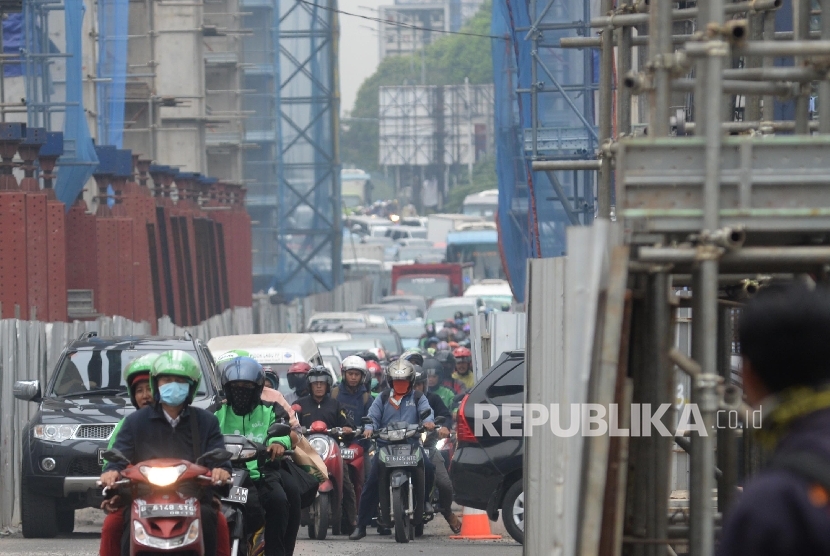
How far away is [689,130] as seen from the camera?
8.99 m

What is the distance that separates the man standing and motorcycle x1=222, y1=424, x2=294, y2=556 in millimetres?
5273

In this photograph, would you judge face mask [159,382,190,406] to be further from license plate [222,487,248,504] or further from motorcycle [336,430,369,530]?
motorcycle [336,430,369,530]

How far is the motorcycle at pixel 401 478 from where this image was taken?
13.4 meters

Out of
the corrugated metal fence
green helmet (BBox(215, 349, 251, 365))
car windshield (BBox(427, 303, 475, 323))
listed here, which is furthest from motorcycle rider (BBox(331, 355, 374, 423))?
car windshield (BBox(427, 303, 475, 323))

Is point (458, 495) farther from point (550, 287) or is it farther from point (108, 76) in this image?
point (108, 76)

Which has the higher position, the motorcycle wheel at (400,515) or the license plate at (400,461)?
the license plate at (400,461)

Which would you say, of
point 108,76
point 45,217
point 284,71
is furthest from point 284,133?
point 45,217

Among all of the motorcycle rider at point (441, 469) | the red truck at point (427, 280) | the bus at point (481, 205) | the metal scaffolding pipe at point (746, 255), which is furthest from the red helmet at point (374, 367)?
the bus at point (481, 205)

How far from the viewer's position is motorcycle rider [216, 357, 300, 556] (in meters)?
9.10

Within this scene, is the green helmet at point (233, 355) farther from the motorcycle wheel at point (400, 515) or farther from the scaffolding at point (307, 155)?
the scaffolding at point (307, 155)

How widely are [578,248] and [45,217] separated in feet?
51.7

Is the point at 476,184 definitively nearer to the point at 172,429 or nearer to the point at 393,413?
the point at 393,413

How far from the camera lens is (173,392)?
7551 mm

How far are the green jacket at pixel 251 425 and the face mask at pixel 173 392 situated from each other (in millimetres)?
1719
